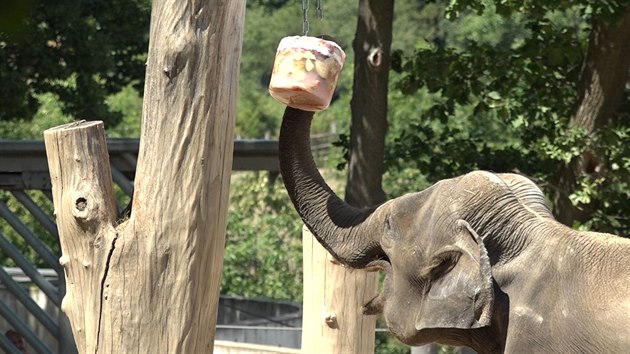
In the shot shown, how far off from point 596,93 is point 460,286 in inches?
223

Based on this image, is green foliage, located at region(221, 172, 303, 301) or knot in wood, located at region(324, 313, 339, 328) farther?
green foliage, located at region(221, 172, 303, 301)

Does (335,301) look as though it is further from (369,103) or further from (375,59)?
(369,103)

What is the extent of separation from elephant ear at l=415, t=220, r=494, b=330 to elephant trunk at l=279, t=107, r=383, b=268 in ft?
1.27

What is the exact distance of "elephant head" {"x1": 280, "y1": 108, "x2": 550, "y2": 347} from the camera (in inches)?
129

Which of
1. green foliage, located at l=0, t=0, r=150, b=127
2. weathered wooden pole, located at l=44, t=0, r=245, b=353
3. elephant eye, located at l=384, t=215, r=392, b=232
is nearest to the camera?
weathered wooden pole, located at l=44, t=0, r=245, b=353

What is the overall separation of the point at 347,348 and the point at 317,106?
1.71 m

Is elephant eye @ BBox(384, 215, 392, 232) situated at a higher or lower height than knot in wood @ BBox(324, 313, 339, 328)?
higher

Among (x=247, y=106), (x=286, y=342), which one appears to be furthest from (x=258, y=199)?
(x=247, y=106)

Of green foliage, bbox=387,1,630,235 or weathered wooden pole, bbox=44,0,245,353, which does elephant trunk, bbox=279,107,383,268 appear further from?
green foliage, bbox=387,1,630,235

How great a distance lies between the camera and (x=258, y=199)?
19.9 m

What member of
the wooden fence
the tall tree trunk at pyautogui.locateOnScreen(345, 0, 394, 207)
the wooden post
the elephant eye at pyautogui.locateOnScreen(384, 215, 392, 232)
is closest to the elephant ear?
the elephant eye at pyautogui.locateOnScreen(384, 215, 392, 232)

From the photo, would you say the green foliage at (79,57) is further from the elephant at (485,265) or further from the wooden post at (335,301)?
the elephant at (485,265)

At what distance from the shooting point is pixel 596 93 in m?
8.66

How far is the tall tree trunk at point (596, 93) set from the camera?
857 centimetres
